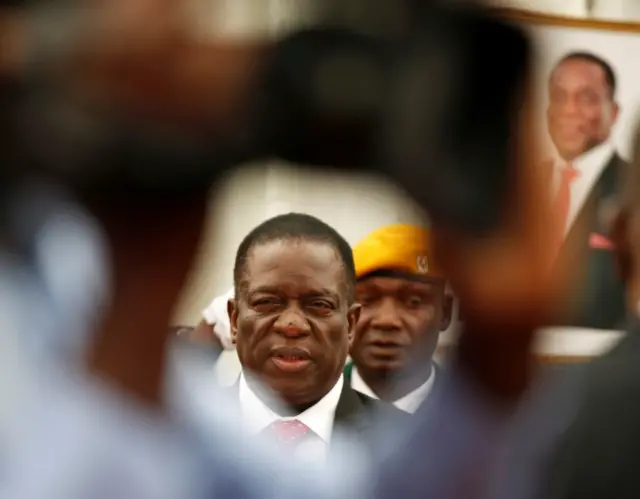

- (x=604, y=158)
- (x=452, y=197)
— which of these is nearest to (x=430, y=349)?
(x=452, y=197)

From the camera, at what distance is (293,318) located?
611 mm

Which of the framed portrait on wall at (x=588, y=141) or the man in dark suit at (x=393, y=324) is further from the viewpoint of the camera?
the framed portrait on wall at (x=588, y=141)

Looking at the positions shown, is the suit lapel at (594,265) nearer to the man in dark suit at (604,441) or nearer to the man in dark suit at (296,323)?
the man in dark suit at (604,441)

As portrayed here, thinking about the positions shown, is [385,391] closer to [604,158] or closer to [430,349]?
[430,349]

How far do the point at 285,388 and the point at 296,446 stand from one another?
4 centimetres

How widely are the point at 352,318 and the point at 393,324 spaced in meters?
0.03

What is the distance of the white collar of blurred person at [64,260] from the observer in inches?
18.3

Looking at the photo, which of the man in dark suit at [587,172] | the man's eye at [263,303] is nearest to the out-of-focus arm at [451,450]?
the man's eye at [263,303]

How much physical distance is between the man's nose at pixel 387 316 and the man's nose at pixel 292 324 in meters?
0.06

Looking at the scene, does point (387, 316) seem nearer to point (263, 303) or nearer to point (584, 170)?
point (263, 303)

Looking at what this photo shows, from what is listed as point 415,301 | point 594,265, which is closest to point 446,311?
point 415,301

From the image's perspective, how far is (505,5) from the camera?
0.60m

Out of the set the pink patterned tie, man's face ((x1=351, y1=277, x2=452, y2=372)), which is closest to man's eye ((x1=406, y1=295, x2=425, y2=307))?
man's face ((x1=351, y1=277, x2=452, y2=372))

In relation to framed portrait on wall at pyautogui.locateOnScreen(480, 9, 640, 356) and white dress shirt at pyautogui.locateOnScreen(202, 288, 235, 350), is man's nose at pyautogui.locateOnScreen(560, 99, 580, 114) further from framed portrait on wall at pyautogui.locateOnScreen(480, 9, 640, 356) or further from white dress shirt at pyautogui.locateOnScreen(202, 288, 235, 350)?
white dress shirt at pyautogui.locateOnScreen(202, 288, 235, 350)
